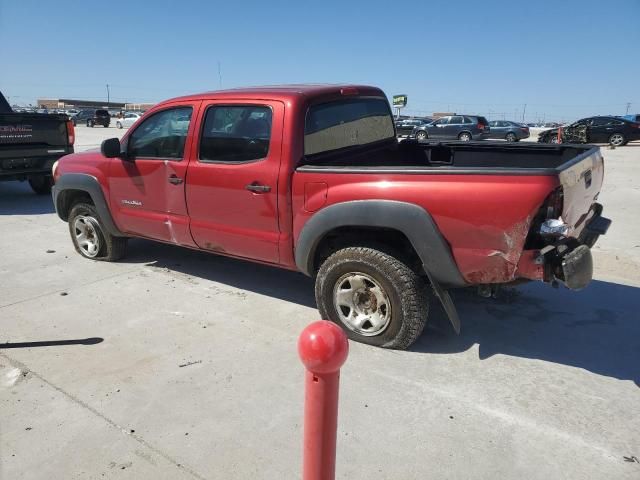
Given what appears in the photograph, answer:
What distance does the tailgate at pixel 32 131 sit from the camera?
7934 millimetres

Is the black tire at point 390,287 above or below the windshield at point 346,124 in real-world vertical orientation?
below

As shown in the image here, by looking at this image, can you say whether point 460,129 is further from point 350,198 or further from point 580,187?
point 350,198

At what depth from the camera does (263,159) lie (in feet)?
12.3

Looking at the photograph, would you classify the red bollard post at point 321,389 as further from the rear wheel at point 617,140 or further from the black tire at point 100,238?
the rear wheel at point 617,140

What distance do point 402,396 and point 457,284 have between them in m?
0.77

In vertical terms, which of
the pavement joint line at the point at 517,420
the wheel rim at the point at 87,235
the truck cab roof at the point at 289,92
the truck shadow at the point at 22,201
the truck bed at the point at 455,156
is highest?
the truck cab roof at the point at 289,92

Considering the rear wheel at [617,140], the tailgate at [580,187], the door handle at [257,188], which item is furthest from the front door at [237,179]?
the rear wheel at [617,140]

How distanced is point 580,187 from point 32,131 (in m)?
8.32

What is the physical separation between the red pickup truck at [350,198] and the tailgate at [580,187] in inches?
0.7

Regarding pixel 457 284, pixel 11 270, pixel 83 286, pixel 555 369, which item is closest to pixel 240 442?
pixel 457 284

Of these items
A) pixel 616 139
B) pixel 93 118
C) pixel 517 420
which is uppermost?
pixel 93 118

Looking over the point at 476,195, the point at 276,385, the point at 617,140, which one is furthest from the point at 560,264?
the point at 617,140

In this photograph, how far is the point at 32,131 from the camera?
8312 mm

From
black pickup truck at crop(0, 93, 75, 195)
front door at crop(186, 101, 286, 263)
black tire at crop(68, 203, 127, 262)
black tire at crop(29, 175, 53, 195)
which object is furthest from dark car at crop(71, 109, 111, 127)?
front door at crop(186, 101, 286, 263)
